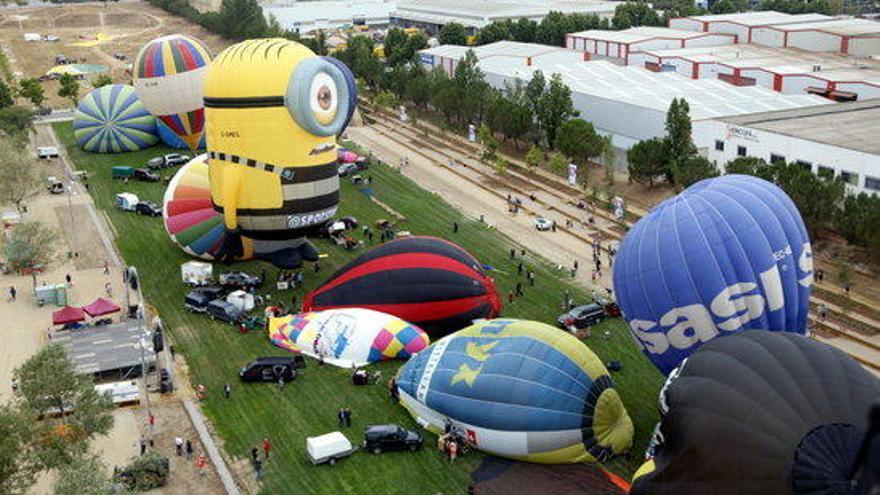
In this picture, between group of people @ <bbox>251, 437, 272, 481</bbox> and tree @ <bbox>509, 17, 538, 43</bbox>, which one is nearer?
group of people @ <bbox>251, 437, 272, 481</bbox>

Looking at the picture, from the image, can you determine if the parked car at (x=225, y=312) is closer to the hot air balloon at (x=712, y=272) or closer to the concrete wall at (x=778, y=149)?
the hot air balloon at (x=712, y=272)

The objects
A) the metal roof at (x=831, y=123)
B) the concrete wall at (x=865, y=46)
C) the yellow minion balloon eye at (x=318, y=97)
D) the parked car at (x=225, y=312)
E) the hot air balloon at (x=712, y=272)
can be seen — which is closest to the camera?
the hot air balloon at (x=712, y=272)

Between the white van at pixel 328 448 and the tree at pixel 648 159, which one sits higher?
the tree at pixel 648 159

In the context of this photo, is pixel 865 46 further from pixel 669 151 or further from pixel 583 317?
pixel 583 317

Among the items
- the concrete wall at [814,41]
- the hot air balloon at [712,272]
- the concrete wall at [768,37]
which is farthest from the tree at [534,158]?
the concrete wall at [768,37]

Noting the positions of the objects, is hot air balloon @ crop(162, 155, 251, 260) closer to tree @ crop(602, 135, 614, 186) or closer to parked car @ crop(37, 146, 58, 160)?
tree @ crop(602, 135, 614, 186)

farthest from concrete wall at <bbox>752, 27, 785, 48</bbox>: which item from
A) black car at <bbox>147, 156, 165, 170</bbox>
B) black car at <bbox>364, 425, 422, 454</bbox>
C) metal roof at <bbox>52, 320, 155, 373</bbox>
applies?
black car at <bbox>364, 425, 422, 454</bbox>

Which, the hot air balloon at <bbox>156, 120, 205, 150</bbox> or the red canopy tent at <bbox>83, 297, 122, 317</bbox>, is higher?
the hot air balloon at <bbox>156, 120, 205, 150</bbox>
